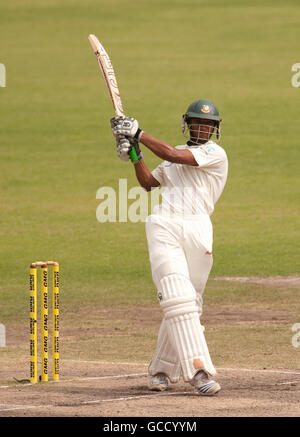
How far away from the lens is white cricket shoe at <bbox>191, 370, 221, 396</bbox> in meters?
Result: 8.03

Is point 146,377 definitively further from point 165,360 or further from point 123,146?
point 123,146

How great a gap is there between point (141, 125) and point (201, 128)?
16.5m

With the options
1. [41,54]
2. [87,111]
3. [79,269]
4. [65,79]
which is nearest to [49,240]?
[79,269]

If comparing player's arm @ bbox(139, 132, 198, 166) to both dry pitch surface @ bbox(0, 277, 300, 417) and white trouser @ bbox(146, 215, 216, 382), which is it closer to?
white trouser @ bbox(146, 215, 216, 382)

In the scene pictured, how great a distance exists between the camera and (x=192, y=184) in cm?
848

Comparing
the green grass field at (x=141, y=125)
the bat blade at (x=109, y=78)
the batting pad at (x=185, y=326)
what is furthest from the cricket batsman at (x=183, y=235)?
the green grass field at (x=141, y=125)

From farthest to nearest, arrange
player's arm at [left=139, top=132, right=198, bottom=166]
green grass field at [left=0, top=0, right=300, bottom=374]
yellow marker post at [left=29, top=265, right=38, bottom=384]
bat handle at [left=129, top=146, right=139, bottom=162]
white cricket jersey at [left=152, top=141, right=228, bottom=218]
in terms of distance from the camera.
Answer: green grass field at [left=0, top=0, right=300, bottom=374], yellow marker post at [left=29, top=265, right=38, bottom=384], white cricket jersey at [left=152, top=141, right=228, bottom=218], bat handle at [left=129, top=146, right=139, bottom=162], player's arm at [left=139, top=132, right=198, bottom=166]

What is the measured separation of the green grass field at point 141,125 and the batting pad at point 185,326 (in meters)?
1.84

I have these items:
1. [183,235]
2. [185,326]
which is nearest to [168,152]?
[183,235]

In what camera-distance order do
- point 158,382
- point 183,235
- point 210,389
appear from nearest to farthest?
point 210,389 → point 183,235 → point 158,382

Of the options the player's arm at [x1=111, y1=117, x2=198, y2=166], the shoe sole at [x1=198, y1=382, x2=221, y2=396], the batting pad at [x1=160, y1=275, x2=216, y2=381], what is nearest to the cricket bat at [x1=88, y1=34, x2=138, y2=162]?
the player's arm at [x1=111, y1=117, x2=198, y2=166]

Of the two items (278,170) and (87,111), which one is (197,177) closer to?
(278,170)

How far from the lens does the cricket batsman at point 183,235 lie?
809 centimetres

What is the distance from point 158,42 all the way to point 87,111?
6.83 meters
